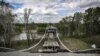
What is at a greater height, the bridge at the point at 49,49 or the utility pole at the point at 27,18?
the utility pole at the point at 27,18

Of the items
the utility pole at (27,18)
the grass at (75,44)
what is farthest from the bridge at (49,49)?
the utility pole at (27,18)

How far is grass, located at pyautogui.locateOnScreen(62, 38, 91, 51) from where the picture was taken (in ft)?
17.2

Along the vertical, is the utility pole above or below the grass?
above

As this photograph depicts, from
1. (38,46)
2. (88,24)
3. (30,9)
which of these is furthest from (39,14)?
(88,24)

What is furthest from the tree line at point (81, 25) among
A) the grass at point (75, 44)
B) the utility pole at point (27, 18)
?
the utility pole at point (27, 18)

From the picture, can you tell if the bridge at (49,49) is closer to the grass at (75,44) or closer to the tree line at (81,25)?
the grass at (75,44)

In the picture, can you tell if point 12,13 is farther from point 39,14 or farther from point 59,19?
point 59,19

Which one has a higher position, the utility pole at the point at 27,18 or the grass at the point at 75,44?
the utility pole at the point at 27,18

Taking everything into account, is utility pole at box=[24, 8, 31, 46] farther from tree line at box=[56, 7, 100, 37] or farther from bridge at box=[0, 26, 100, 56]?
→ tree line at box=[56, 7, 100, 37]

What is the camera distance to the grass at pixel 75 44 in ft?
17.2

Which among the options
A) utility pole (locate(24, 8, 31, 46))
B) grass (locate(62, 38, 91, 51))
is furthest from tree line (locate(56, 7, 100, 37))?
utility pole (locate(24, 8, 31, 46))

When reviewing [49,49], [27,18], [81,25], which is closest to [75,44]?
[81,25]

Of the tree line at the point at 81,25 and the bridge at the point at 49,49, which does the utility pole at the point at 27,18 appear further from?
the tree line at the point at 81,25

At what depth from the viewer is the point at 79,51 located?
17.1 feet
